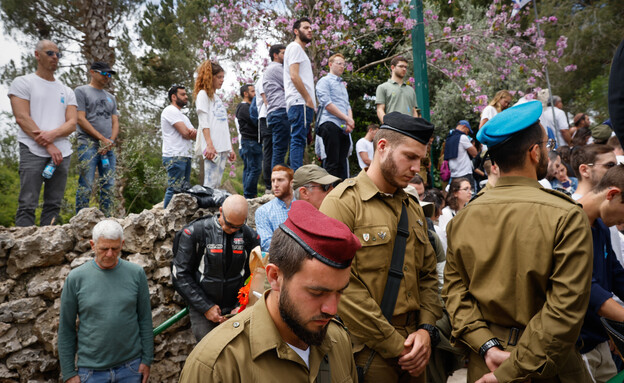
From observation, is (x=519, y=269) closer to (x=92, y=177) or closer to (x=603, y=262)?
(x=603, y=262)

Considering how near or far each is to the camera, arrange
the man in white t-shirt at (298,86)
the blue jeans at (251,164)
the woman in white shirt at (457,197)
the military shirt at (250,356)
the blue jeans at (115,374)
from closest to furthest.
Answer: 1. the military shirt at (250,356)
2. the blue jeans at (115,374)
3. the woman in white shirt at (457,197)
4. the man in white t-shirt at (298,86)
5. the blue jeans at (251,164)

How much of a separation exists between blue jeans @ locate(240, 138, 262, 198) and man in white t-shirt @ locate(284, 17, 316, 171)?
132 centimetres

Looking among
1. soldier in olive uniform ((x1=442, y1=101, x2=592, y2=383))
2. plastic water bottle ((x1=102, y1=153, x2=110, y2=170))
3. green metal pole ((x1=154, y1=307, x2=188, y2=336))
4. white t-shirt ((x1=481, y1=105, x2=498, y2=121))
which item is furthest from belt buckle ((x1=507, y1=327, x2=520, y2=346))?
white t-shirt ((x1=481, y1=105, x2=498, y2=121))

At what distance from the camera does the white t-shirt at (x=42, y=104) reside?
16.6 ft

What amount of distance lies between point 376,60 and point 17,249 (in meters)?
10.7

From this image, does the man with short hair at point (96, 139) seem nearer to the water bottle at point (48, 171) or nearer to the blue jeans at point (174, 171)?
the water bottle at point (48, 171)

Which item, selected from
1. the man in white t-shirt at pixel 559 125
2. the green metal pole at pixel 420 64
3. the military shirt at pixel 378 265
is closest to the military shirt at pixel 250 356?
the military shirt at pixel 378 265

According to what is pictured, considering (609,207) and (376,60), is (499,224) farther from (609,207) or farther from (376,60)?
(376,60)

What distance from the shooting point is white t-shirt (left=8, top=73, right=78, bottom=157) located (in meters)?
5.07

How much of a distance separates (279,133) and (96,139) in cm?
248

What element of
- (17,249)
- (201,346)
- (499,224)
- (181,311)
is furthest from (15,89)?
(499,224)

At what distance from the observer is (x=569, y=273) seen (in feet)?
7.45

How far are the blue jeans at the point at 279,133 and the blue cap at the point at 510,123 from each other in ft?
14.6

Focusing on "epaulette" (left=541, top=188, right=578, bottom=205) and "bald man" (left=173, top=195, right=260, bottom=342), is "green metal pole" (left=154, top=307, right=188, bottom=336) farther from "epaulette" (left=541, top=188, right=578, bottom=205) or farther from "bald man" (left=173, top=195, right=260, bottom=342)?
"epaulette" (left=541, top=188, right=578, bottom=205)
